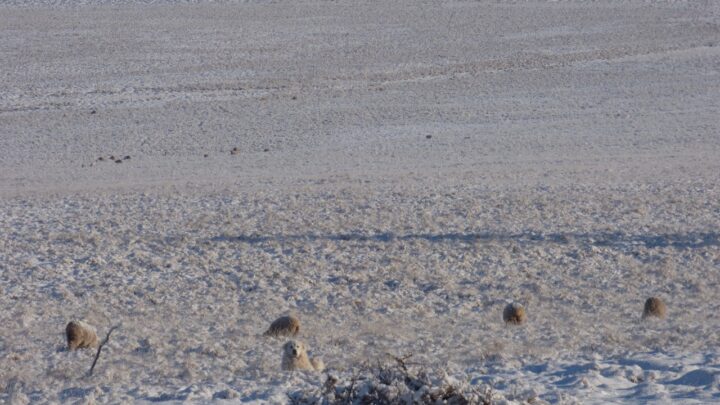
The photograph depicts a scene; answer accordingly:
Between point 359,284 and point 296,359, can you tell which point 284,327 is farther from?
point 359,284

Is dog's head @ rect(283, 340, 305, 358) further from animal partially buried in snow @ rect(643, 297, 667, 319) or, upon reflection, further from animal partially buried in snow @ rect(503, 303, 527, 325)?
animal partially buried in snow @ rect(643, 297, 667, 319)

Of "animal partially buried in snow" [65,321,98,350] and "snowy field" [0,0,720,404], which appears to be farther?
"animal partially buried in snow" [65,321,98,350]

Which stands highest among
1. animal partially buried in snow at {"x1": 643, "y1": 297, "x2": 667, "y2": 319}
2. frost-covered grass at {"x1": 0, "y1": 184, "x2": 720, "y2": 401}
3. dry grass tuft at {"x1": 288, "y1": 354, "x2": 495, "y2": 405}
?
dry grass tuft at {"x1": 288, "y1": 354, "x2": 495, "y2": 405}

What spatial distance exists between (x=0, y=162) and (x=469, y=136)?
22.2ft

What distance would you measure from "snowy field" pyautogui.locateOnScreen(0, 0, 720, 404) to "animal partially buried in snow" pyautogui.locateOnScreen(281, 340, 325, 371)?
79mm

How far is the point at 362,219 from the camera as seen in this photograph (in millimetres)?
10250

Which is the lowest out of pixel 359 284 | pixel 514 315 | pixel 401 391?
pixel 359 284

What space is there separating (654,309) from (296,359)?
2488mm

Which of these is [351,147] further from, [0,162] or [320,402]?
[320,402]

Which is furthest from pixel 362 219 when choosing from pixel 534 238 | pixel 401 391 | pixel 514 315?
pixel 401 391

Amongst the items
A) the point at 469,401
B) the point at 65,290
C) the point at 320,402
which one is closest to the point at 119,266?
the point at 65,290

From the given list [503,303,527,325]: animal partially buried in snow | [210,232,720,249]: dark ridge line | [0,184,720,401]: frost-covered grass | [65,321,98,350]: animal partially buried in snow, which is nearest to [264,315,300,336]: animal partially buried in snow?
[0,184,720,401]: frost-covered grass

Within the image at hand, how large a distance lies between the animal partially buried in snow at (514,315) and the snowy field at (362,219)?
0.10 m

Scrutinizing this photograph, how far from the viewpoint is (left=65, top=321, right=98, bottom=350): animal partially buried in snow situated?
626cm
